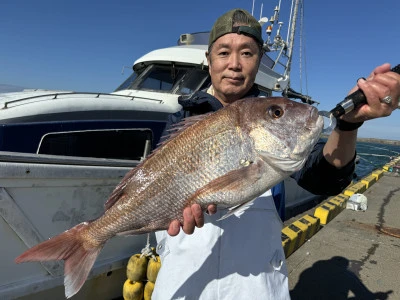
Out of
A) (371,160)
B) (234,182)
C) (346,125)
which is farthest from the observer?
(371,160)

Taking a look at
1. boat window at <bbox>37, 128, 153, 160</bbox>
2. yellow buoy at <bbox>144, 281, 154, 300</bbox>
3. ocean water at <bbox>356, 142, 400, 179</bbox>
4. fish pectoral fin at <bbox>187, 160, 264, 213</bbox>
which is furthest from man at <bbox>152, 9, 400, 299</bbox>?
ocean water at <bbox>356, 142, 400, 179</bbox>

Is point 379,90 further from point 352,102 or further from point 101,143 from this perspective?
point 101,143

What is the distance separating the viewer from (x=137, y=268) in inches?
151

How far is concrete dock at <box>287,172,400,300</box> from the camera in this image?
4.39 meters

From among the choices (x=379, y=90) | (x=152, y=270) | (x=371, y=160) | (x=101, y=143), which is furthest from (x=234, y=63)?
(x=371, y=160)

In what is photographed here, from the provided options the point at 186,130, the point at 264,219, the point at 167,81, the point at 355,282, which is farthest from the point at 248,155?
the point at 167,81

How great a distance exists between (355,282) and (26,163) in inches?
190

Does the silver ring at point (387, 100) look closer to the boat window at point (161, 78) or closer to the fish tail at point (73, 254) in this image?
the fish tail at point (73, 254)

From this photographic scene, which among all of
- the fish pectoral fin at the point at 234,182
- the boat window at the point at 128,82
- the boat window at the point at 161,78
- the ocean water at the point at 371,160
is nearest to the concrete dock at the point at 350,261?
the ocean water at the point at 371,160

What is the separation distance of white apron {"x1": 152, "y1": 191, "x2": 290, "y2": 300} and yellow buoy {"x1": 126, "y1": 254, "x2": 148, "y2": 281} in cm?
186

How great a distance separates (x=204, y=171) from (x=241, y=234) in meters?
0.58

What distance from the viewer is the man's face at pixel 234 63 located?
2271 millimetres

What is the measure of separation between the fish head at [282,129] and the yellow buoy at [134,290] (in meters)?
2.96

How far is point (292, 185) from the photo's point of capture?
8.30 m
